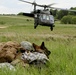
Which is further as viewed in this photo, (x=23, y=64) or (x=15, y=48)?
(x=15, y=48)

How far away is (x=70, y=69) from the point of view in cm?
721

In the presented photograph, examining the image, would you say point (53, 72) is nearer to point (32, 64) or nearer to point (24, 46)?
point (32, 64)

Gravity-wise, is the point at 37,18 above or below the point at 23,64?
below

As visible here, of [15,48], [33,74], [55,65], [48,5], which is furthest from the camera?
[48,5]

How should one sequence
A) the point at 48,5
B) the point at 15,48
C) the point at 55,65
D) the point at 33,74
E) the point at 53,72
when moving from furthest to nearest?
the point at 48,5
the point at 15,48
the point at 55,65
the point at 53,72
the point at 33,74

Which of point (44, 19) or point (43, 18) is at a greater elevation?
point (43, 18)

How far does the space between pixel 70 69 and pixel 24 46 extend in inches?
120

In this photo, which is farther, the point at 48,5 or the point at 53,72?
the point at 48,5

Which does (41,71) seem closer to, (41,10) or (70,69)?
(70,69)

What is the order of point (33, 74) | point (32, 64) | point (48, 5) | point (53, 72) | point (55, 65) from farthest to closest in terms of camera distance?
1. point (48, 5)
2. point (32, 64)
3. point (55, 65)
4. point (53, 72)
5. point (33, 74)

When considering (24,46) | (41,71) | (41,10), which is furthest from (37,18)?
A: (41,71)

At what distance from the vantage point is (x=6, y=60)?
9.02 meters

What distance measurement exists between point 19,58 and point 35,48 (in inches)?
43.2

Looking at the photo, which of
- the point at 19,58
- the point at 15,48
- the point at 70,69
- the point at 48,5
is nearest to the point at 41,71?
the point at 70,69
